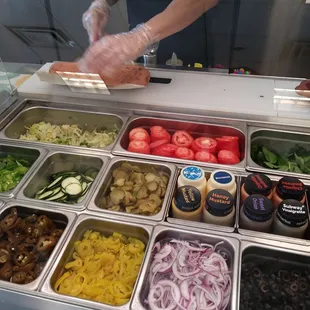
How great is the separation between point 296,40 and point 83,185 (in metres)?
2.30

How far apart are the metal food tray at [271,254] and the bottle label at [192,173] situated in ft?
0.98

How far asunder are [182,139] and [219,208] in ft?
1.79

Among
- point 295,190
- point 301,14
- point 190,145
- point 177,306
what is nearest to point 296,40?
point 301,14

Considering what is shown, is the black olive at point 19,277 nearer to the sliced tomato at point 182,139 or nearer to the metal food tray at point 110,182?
the metal food tray at point 110,182

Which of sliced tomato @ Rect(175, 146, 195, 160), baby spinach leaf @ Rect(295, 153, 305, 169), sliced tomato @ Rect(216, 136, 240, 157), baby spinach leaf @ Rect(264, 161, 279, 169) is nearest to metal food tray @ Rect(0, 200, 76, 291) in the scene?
sliced tomato @ Rect(175, 146, 195, 160)

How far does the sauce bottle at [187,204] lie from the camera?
1190 millimetres

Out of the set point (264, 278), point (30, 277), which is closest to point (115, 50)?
point (30, 277)

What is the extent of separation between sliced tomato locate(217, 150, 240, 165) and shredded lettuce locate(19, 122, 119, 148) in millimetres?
521

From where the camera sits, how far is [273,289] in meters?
1.06

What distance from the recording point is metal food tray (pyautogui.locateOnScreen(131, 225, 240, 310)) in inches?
39.4

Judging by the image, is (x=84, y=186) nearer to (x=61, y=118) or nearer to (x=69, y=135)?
(x=69, y=135)

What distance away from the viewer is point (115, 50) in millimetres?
1547

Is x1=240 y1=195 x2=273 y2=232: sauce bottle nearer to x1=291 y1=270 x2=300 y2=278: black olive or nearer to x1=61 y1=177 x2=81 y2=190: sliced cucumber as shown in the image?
x1=291 y1=270 x2=300 y2=278: black olive

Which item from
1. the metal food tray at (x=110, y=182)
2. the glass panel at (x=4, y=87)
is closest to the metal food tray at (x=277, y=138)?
the metal food tray at (x=110, y=182)
